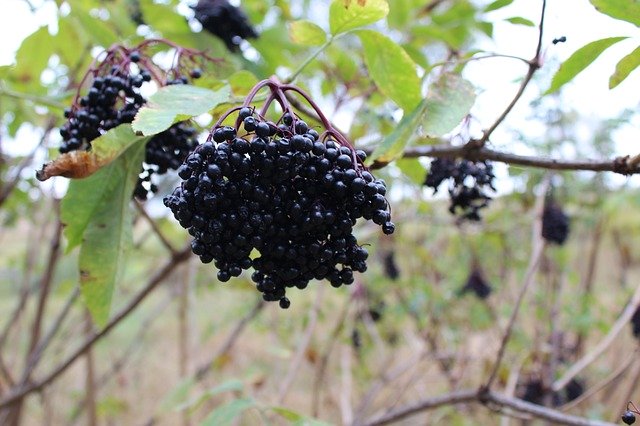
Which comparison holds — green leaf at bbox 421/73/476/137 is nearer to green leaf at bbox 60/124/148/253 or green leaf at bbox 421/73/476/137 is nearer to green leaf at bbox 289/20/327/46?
green leaf at bbox 289/20/327/46

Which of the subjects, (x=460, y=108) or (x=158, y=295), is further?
(x=158, y=295)

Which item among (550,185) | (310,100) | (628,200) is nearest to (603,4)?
(310,100)

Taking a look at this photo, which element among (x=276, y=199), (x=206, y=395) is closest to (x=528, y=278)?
(x=206, y=395)

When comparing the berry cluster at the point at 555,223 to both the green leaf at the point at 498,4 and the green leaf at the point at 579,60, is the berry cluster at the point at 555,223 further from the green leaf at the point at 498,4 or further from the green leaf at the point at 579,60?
the green leaf at the point at 579,60

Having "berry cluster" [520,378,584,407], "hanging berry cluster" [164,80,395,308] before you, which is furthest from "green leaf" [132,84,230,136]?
"berry cluster" [520,378,584,407]

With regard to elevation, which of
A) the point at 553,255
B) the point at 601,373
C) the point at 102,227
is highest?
the point at 102,227

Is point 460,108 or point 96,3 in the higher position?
point 96,3

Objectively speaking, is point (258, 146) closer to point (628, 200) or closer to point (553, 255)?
point (628, 200)

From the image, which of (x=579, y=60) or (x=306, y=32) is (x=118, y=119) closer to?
(x=306, y=32)
